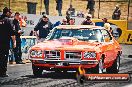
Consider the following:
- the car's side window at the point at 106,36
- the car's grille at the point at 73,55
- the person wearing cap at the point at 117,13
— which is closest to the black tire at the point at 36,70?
the car's grille at the point at 73,55

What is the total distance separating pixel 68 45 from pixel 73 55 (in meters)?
0.45

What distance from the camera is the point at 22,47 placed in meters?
19.0

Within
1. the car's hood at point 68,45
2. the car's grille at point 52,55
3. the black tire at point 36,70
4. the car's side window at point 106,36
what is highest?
the car's side window at point 106,36

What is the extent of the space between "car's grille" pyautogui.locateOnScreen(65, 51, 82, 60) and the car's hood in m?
0.13

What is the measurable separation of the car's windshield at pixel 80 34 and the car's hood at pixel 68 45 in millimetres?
370

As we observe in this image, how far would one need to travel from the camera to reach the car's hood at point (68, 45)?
12820 millimetres

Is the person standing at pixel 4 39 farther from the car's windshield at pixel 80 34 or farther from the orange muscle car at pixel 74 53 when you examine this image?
the car's windshield at pixel 80 34

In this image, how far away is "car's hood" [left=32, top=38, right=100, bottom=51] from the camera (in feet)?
42.1

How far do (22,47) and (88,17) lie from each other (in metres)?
2.99

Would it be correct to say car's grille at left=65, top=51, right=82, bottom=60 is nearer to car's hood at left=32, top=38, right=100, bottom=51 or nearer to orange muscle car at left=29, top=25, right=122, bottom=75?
orange muscle car at left=29, top=25, right=122, bottom=75

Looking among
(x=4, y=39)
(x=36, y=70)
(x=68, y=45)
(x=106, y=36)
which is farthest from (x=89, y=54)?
(x=4, y=39)

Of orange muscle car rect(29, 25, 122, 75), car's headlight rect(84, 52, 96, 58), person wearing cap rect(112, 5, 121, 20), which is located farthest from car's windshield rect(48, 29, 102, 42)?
person wearing cap rect(112, 5, 121, 20)

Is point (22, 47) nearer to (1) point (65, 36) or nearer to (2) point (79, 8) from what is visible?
(1) point (65, 36)

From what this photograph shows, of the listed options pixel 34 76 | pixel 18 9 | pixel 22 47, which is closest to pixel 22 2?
pixel 18 9
